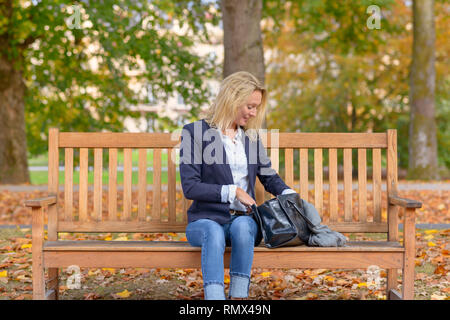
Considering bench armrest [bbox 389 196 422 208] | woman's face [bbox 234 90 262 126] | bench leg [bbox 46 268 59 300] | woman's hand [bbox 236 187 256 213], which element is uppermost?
woman's face [bbox 234 90 262 126]

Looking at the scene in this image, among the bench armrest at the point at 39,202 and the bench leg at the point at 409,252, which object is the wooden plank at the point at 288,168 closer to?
→ the bench leg at the point at 409,252

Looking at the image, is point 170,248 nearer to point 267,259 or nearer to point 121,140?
point 267,259

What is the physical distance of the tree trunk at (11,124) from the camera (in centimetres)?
1363

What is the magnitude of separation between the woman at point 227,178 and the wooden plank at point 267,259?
12 centimetres

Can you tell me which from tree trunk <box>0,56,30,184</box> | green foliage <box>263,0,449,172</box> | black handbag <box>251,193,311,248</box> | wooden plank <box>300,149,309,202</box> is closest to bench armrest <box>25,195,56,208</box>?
black handbag <box>251,193,311,248</box>

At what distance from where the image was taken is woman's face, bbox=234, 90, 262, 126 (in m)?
3.70

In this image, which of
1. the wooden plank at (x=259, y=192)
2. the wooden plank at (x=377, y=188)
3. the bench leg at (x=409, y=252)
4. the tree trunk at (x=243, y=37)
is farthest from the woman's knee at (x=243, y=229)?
the tree trunk at (x=243, y=37)

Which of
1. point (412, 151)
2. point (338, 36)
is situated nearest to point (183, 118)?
point (338, 36)

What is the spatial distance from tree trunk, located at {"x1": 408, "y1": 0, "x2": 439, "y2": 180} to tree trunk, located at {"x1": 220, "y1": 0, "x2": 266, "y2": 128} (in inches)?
340

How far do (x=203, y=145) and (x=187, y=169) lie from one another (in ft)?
0.70

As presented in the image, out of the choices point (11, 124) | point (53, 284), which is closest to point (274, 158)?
point (53, 284)

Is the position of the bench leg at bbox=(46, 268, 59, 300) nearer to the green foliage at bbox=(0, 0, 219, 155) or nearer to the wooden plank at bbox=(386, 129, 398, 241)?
the wooden plank at bbox=(386, 129, 398, 241)

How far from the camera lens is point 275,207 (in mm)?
3488

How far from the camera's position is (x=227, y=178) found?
3.63 meters
